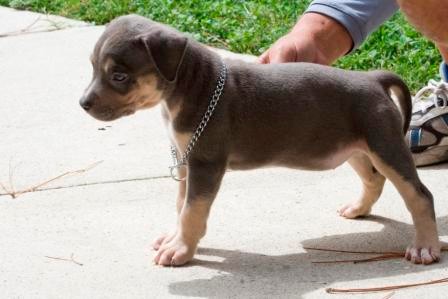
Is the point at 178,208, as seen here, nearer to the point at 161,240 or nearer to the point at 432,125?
the point at 161,240

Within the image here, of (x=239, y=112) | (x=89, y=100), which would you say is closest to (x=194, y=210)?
(x=239, y=112)

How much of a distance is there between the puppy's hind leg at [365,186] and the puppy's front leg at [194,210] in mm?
798

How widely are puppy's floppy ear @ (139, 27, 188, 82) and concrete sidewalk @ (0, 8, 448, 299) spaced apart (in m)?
0.88

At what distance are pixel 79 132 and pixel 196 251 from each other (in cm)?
201

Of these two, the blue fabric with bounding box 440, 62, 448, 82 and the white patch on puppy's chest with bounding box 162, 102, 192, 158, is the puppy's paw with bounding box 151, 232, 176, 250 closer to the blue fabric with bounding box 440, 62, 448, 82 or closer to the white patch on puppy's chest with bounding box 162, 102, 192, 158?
the white patch on puppy's chest with bounding box 162, 102, 192, 158

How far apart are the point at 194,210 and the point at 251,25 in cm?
417

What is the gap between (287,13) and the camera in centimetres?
832

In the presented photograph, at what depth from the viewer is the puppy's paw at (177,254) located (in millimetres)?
4238

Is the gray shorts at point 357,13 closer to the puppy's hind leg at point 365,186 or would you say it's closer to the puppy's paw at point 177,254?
the puppy's hind leg at point 365,186

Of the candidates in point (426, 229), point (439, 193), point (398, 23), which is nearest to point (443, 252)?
point (426, 229)

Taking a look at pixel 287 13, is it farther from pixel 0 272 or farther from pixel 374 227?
pixel 0 272

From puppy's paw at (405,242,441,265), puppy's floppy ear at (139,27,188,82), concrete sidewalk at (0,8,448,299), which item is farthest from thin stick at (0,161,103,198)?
puppy's paw at (405,242,441,265)

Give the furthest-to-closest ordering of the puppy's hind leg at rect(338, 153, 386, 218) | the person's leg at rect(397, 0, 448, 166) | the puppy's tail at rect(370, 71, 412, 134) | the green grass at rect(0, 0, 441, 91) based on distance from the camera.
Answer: the green grass at rect(0, 0, 441, 91) → the person's leg at rect(397, 0, 448, 166) → the puppy's hind leg at rect(338, 153, 386, 218) → the puppy's tail at rect(370, 71, 412, 134)

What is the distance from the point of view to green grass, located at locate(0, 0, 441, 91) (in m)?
6.96
